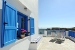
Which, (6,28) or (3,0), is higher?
(3,0)

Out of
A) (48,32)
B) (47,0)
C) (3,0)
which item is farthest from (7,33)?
(48,32)

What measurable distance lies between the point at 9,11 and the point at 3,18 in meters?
0.46

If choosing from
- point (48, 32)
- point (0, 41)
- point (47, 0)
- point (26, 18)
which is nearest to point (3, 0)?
point (0, 41)

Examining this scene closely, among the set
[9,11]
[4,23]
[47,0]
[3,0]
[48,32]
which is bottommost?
[48,32]

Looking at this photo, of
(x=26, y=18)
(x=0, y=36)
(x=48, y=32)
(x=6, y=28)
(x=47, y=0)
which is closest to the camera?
(x=0, y=36)

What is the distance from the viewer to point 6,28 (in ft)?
9.79

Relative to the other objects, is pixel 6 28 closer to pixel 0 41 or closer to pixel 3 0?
pixel 0 41

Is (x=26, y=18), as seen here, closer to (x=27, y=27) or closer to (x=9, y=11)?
(x=27, y=27)

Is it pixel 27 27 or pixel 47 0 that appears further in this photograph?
pixel 47 0

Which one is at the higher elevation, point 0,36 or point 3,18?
point 3,18

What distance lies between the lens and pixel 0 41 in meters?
2.78

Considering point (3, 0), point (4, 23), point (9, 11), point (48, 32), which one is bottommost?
point (48, 32)

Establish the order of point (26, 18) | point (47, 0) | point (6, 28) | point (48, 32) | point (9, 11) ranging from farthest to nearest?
1. point (48, 32)
2. point (47, 0)
3. point (26, 18)
4. point (9, 11)
5. point (6, 28)

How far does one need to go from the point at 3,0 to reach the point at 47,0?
410 inches
